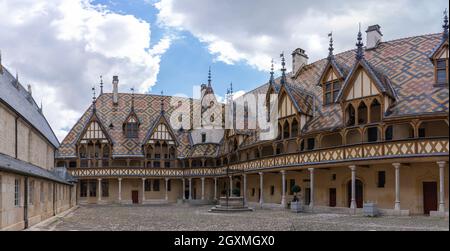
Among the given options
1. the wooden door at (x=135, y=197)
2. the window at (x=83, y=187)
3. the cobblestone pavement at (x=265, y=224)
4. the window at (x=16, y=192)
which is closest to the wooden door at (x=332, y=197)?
the cobblestone pavement at (x=265, y=224)

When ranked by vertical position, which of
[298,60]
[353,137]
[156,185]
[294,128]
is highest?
[298,60]

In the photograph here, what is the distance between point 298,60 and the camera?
1512 inches

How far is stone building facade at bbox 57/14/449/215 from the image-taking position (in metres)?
21.7

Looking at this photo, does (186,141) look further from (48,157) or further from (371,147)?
(371,147)

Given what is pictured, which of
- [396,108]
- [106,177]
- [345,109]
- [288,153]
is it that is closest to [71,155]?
[106,177]

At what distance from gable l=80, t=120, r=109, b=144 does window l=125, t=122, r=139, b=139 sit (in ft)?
8.14

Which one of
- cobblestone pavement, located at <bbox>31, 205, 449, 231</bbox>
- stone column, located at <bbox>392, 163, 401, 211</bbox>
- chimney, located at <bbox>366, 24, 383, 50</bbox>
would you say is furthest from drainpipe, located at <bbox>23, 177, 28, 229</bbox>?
chimney, located at <bbox>366, 24, 383, 50</bbox>

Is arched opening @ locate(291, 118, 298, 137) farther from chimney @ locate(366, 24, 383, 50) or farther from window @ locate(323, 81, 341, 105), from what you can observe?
chimney @ locate(366, 24, 383, 50)

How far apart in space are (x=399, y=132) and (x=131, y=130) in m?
29.9

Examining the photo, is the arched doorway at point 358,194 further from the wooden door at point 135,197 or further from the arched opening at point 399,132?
the wooden door at point 135,197

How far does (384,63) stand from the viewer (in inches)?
1059

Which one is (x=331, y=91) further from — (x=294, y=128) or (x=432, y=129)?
(x=432, y=129)

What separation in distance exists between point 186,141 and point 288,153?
790 inches

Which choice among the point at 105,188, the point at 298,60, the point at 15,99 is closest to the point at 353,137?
the point at 298,60
